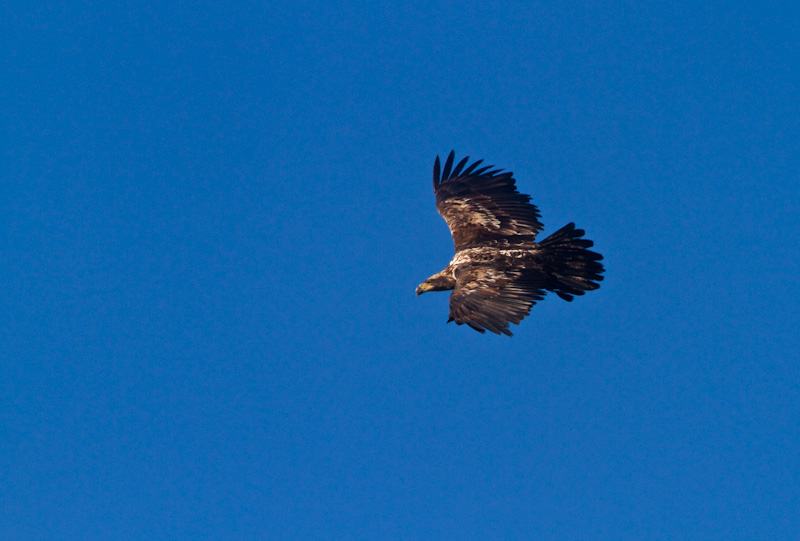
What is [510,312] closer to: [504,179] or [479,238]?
[479,238]

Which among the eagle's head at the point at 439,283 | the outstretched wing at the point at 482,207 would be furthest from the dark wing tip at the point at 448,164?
the eagle's head at the point at 439,283

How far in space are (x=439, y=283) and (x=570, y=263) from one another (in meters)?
2.88

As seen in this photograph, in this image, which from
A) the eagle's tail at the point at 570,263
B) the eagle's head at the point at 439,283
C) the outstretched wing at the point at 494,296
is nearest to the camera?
the outstretched wing at the point at 494,296

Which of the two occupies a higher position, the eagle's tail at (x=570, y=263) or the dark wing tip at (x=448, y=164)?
the dark wing tip at (x=448, y=164)

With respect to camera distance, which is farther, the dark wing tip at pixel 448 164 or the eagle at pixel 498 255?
the dark wing tip at pixel 448 164

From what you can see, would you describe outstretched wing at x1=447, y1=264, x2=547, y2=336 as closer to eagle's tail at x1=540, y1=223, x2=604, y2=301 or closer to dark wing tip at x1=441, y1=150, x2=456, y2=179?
eagle's tail at x1=540, y1=223, x2=604, y2=301

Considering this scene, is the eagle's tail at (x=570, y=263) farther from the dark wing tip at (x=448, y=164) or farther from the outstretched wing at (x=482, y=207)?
the dark wing tip at (x=448, y=164)

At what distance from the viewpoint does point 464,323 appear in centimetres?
1335

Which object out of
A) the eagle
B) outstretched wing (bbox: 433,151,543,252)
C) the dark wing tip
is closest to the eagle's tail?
the eagle

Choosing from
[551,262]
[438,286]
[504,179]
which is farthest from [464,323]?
[504,179]

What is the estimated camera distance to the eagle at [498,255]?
1361cm

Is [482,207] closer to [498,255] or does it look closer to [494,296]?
[498,255]

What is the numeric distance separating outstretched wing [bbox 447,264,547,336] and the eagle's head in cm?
123

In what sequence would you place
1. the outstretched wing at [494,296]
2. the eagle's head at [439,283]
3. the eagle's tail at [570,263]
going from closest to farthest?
1. the outstretched wing at [494,296]
2. the eagle's tail at [570,263]
3. the eagle's head at [439,283]
